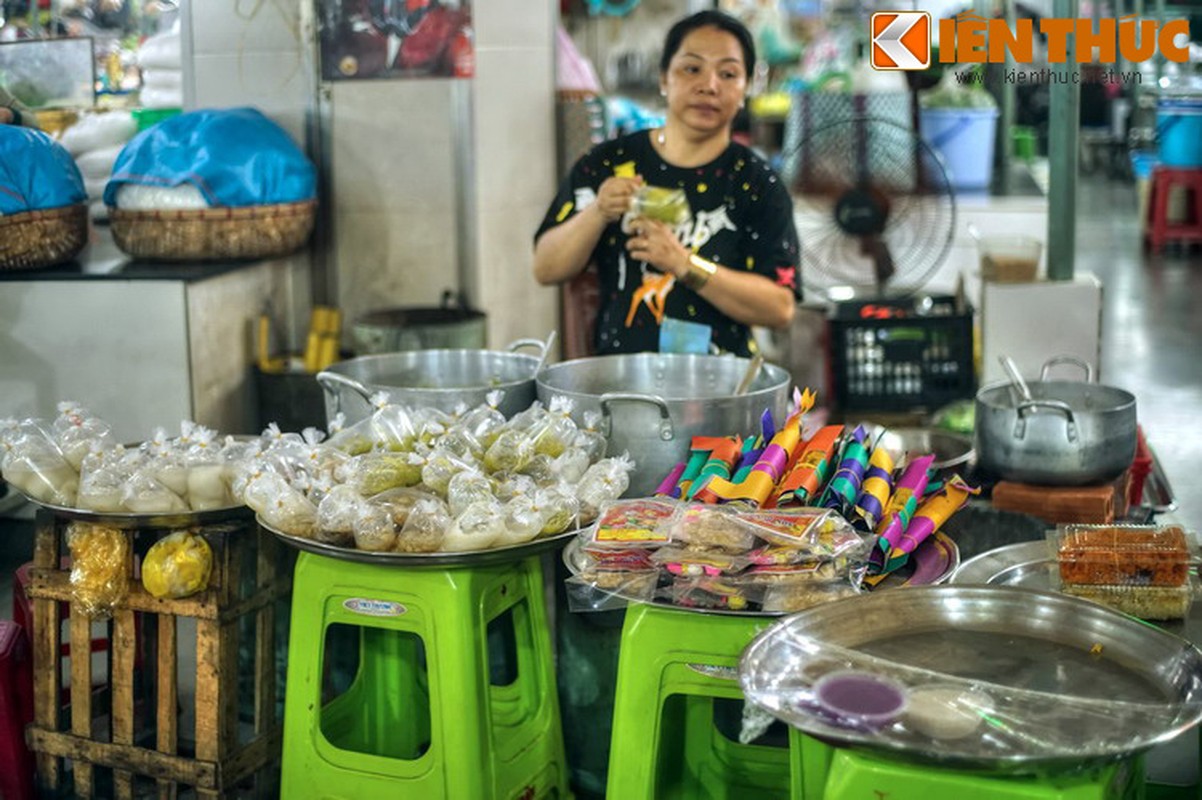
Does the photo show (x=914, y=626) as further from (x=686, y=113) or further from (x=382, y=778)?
(x=686, y=113)

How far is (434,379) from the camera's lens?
9.83 feet

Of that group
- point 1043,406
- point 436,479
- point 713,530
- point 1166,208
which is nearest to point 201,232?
point 436,479

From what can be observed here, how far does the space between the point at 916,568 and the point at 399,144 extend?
2975 millimetres

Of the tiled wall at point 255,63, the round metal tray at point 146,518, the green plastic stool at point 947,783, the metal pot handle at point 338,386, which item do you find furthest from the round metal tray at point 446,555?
the tiled wall at point 255,63

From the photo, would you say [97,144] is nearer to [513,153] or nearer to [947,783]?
[513,153]

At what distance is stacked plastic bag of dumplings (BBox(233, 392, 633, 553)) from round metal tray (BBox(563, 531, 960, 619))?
13 centimetres

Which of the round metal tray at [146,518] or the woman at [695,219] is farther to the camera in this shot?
the woman at [695,219]

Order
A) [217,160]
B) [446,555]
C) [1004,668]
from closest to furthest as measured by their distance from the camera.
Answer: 1. [1004,668]
2. [446,555]
3. [217,160]

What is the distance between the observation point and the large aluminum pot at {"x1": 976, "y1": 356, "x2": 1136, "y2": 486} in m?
2.88

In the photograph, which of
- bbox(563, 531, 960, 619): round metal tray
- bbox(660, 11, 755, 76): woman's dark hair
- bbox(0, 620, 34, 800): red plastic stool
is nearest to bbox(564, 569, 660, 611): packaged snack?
bbox(563, 531, 960, 619): round metal tray

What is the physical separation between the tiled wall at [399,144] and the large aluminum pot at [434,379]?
181cm

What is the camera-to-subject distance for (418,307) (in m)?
4.76

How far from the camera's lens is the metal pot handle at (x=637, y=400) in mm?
2438

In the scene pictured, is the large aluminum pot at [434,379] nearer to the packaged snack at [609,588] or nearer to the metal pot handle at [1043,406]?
the packaged snack at [609,588]
